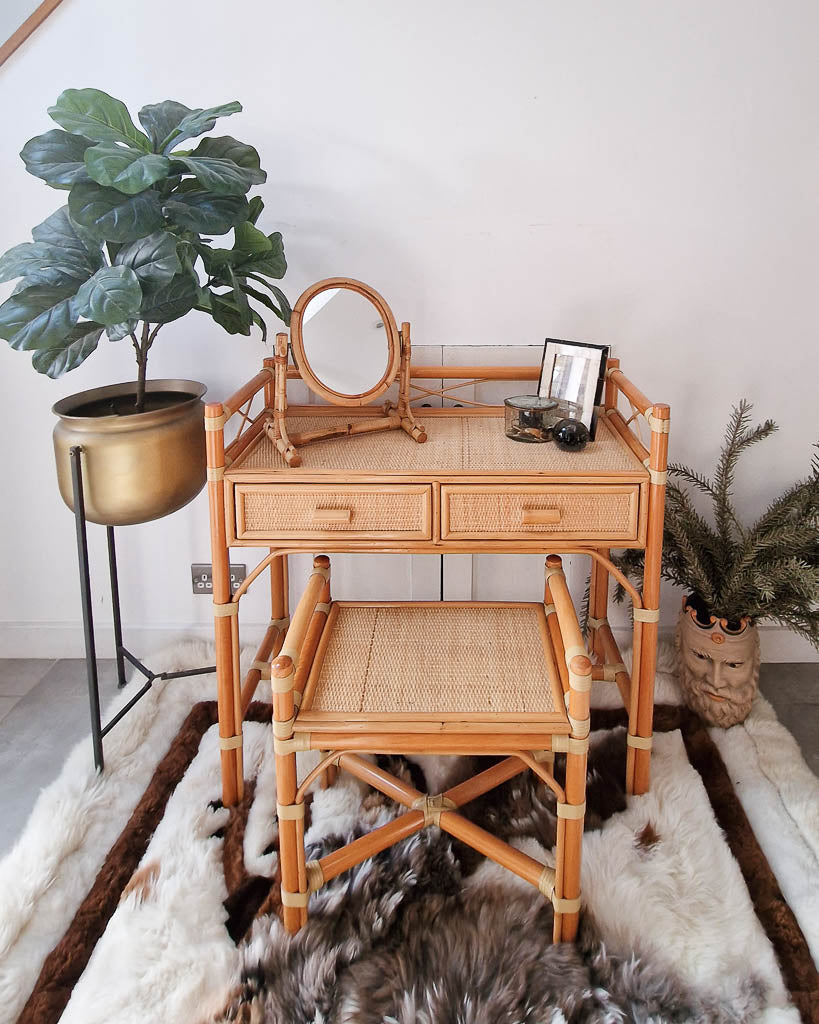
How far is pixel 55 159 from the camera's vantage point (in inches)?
59.6

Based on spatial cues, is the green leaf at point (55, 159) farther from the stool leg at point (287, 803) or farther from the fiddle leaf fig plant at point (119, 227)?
the stool leg at point (287, 803)

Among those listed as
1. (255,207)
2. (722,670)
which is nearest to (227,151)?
(255,207)

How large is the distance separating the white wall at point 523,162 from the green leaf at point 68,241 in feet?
1.62

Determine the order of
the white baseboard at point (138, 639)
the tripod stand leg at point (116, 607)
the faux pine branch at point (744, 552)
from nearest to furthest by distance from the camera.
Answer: the faux pine branch at point (744, 552) < the tripod stand leg at point (116, 607) < the white baseboard at point (138, 639)

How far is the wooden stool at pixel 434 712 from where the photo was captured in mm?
1353

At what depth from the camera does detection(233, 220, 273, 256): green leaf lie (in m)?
1.68

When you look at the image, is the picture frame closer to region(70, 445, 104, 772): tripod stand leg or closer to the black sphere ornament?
the black sphere ornament

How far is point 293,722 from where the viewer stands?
136cm

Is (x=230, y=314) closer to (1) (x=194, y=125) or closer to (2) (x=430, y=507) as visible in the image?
(1) (x=194, y=125)

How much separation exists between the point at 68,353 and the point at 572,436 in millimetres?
1001

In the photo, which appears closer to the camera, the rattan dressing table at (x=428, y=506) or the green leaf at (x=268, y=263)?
the rattan dressing table at (x=428, y=506)

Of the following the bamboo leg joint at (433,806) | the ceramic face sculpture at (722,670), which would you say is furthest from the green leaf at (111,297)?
the ceramic face sculpture at (722,670)

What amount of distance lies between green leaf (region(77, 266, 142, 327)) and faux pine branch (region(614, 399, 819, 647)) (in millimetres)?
1253

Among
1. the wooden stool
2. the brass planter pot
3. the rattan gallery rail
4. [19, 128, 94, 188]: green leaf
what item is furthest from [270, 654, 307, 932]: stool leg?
[19, 128, 94, 188]: green leaf
